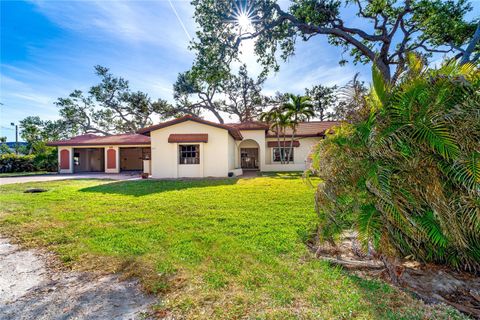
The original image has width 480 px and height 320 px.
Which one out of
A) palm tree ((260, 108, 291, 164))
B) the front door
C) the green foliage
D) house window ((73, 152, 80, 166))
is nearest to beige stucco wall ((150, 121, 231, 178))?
palm tree ((260, 108, 291, 164))

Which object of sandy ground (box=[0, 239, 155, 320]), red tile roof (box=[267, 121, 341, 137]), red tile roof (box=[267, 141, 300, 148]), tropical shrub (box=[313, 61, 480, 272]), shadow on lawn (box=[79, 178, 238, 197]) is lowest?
sandy ground (box=[0, 239, 155, 320])

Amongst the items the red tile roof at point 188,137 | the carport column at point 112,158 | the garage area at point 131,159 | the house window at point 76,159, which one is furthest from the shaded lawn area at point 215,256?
the garage area at point 131,159

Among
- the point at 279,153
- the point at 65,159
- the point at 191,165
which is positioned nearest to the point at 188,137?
the point at 191,165

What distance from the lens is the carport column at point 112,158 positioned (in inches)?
917

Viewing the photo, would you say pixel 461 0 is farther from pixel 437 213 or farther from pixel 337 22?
pixel 437 213

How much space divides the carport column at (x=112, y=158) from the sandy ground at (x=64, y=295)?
2161cm

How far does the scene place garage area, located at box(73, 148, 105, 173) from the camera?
1001 inches

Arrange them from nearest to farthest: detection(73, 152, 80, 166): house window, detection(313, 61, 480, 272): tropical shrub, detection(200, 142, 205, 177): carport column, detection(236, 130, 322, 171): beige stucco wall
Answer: detection(313, 61, 480, 272): tropical shrub → detection(200, 142, 205, 177): carport column → detection(236, 130, 322, 171): beige stucco wall → detection(73, 152, 80, 166): house window

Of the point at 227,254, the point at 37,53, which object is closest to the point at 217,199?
the point at 227,254

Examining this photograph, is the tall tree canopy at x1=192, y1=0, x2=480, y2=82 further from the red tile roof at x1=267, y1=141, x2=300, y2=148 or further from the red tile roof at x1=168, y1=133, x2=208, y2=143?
the red tile roof at x1=267, y1=141, x2=300, y2=148

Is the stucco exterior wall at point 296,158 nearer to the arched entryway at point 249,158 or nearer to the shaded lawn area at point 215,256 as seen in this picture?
the arched entryway at point 249,158

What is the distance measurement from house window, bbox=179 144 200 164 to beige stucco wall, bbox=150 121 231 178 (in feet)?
1.04

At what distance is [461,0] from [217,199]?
56.1 feet

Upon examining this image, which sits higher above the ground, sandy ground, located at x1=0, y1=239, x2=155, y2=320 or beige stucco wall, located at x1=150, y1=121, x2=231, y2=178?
beige stucco wall, located at x1=150, y1=121, x2=231, y2=178
